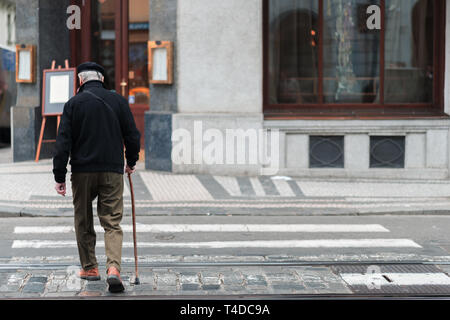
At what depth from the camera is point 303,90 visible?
13.8 meters

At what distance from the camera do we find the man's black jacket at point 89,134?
571 centimetres

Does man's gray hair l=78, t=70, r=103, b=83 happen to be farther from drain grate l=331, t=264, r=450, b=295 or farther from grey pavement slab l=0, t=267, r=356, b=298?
drain grate l=331, t=264, r=450, b=295

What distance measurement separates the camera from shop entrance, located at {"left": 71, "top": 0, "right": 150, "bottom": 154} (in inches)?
587

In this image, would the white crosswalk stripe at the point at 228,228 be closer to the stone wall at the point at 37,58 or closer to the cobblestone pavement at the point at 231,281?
the cobblestone pavement at the point at 231,281

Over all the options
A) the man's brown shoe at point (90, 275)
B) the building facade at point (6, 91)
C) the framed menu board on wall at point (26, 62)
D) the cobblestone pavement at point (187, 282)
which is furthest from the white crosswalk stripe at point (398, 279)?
the building facade at point (6, 91)

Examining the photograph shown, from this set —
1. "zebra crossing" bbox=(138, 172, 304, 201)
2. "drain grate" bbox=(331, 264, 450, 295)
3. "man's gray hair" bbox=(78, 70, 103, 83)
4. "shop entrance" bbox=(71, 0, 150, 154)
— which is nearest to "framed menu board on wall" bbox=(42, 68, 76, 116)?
"shop entrance" bbox=(71, 0, 150, 154)

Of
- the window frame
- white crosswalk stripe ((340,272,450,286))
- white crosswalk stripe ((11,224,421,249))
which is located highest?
the window frame

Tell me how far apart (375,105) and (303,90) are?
1.45 m

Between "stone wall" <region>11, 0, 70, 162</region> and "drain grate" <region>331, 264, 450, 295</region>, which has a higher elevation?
"stone wall" <region>11, 0, 70, 162</region>

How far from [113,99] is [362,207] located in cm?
559

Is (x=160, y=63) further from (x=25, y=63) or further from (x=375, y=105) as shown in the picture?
(x=375, y=105)

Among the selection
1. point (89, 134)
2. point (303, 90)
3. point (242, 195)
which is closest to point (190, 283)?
point (89, 134)

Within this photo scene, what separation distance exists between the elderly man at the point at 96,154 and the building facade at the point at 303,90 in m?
7.13

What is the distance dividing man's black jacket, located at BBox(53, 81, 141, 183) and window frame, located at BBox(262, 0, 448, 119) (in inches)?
305
